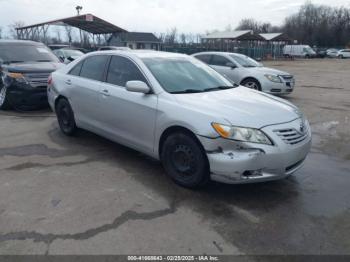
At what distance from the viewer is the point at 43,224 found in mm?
3160

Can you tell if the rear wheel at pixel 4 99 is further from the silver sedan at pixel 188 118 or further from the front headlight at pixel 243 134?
the front headlight at pixel 243 134

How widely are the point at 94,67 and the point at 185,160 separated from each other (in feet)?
8.10

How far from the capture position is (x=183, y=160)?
3826mm

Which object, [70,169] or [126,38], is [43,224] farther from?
[126,38]

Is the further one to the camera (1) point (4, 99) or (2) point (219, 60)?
(2) point (219, 60)

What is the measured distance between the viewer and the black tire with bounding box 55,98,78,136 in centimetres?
571

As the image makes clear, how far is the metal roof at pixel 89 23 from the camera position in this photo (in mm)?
25672

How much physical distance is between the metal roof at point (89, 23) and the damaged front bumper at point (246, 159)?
24599 mm

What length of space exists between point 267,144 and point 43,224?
2.39 m

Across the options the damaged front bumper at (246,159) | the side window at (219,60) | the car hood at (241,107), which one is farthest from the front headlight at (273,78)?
the damaged front bumper at (246,159)

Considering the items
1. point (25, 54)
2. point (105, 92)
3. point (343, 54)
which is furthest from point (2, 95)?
point (343, 54)

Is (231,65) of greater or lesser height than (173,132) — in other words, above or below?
above

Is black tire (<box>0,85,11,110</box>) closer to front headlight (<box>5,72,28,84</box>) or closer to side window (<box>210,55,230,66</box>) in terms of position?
front headlight (<box>5,72,28,84</box>)

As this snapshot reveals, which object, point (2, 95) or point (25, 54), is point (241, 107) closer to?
point (2, 95)
